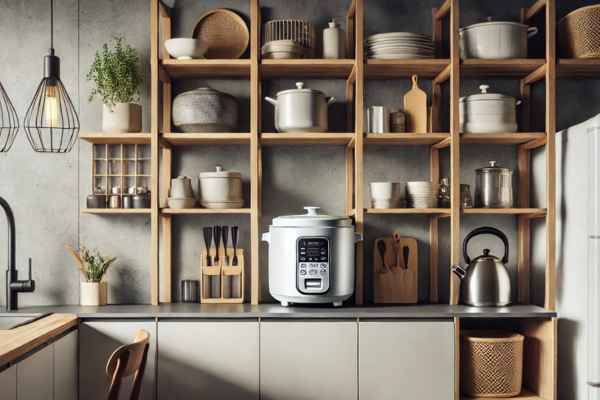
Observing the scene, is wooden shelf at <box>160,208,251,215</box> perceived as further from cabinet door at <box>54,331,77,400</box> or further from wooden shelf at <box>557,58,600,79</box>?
wooden shelf at <box>557,58,600,79</box>

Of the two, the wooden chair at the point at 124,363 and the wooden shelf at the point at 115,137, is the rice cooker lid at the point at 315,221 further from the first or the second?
the wooden chair at the point at 124,363

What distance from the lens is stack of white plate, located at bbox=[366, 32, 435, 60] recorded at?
11.0 ft

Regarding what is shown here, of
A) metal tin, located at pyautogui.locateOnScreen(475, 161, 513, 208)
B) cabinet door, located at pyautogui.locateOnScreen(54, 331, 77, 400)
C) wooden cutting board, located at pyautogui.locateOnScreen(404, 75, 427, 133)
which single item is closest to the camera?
cabinet door, located at pyautogui.locateOnScreen(54, 331, 77, 400)

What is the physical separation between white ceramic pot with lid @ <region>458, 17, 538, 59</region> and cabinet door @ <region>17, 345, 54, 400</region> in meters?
2.56

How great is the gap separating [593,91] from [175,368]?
277 centimetres

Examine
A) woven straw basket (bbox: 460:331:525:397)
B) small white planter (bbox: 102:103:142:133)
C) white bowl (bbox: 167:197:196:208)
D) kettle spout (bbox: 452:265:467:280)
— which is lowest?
woven straw basket (bbox: 460:331:525:397)

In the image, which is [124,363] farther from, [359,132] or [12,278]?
[359,132]

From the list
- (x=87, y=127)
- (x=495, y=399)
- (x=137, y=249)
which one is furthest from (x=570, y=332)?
(x=87, y=127)

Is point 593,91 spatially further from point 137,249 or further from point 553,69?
point 137,249

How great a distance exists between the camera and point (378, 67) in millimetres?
3375

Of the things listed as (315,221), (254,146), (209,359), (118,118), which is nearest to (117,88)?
(118,118)

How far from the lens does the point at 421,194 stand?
3361 mm

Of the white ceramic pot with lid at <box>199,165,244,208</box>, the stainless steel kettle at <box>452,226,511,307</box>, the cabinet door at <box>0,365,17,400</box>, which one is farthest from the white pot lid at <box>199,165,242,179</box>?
the cabinet door at <box>0,365,17,400</box>

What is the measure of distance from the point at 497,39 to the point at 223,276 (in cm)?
194
